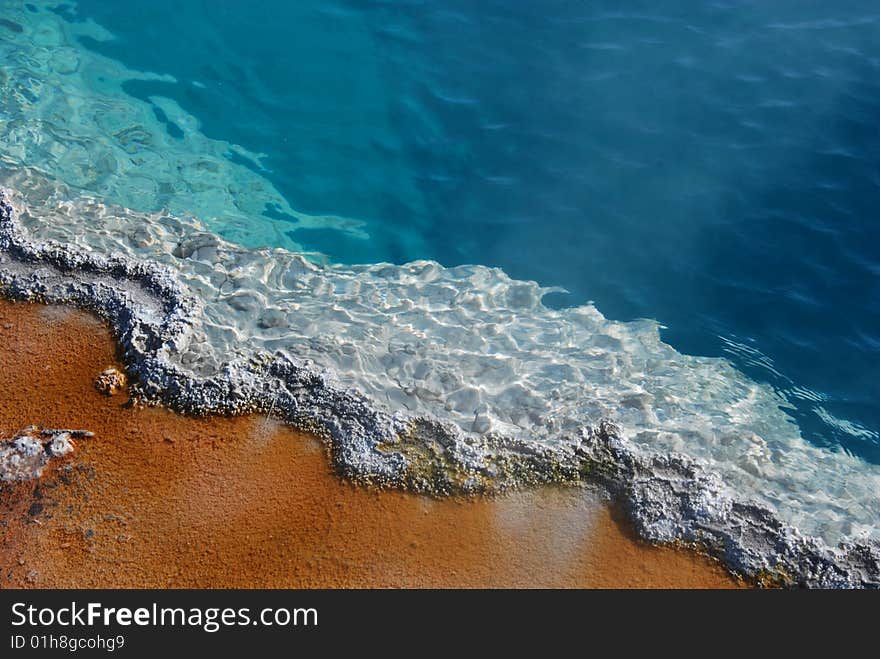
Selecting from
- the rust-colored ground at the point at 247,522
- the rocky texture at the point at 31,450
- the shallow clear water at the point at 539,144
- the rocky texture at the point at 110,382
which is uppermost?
the shallow clear water at the point at 539,144

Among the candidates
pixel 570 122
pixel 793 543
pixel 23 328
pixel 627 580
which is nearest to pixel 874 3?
pixel 570 122

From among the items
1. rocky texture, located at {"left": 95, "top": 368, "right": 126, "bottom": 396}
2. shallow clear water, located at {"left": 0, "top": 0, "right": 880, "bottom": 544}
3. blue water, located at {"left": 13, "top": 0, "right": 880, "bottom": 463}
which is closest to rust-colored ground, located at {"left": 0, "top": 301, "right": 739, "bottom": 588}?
rocky texture, located at {"left": 95, "top": 368, "right": 126, "bottom": 396}

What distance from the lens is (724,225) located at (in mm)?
7375

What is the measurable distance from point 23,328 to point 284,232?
103 inches

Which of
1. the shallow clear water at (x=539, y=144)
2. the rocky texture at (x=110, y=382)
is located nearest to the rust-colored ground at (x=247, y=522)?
the rocky texture at (x=110, y=382)

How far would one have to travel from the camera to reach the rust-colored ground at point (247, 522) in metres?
4.34

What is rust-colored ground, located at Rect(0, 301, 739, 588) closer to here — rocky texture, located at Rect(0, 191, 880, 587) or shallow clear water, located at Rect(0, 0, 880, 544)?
rocky texture, located at Rect(0, 191, 880, 587)

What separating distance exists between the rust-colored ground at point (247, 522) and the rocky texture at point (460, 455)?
143mm

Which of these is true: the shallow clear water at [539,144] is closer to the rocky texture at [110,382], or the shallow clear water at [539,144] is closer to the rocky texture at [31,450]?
the rocky texture at [110,382]

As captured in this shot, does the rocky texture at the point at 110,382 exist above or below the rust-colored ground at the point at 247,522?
above

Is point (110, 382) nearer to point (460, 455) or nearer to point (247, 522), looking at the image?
point (247, 522)

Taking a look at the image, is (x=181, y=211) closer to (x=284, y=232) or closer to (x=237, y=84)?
(x=284, y=232)

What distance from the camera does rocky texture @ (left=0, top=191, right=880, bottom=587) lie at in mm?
4789
